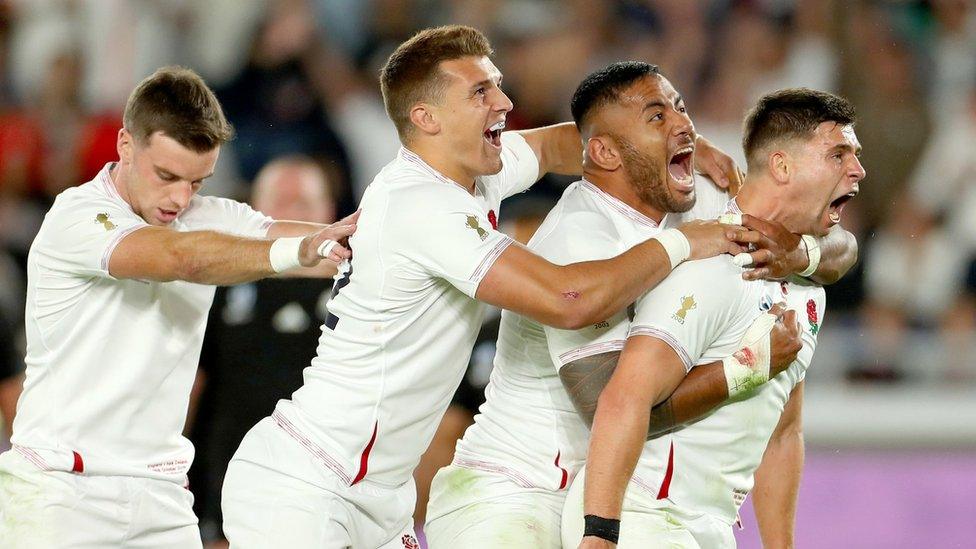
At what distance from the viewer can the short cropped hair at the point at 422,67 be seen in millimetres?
4531

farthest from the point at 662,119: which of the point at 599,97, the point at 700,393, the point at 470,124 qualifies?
the point at 700,393

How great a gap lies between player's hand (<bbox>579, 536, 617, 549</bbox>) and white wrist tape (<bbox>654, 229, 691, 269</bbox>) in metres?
0.84

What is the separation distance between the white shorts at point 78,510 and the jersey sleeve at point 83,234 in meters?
0.70

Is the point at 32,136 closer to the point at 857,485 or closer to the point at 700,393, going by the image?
the point at 857,485

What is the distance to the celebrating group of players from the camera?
418 cm

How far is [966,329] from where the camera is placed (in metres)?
9.22

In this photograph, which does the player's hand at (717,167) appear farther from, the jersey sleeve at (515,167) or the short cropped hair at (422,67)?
the short cropped hair at (422,67)

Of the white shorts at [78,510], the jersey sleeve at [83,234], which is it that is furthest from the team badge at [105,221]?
the white shorts at [78,510]

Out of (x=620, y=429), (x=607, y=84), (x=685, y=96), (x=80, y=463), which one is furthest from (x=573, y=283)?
(x=685, y=96)

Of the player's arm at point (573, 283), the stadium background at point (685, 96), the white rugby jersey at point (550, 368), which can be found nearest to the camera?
the player's arm at point (573, 283)

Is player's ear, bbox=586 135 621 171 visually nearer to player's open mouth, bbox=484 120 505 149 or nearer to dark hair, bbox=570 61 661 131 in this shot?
dark hair, bbox=570 61 661 131

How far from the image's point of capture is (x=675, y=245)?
4184 millimetres

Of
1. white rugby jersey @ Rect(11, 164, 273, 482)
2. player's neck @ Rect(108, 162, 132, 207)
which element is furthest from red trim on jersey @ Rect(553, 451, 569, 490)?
player's neck @ Rect(108, 162, 132, 207)

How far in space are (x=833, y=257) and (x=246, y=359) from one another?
10.2 feet
